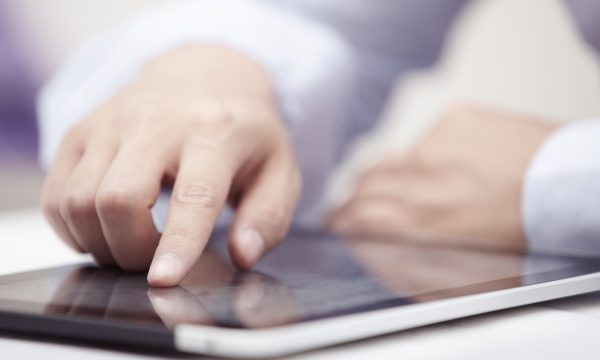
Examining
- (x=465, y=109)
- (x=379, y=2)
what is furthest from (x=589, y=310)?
(x=379, y=2)

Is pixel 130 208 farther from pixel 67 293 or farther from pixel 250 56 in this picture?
pixel 250 56

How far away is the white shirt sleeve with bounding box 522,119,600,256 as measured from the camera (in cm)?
34

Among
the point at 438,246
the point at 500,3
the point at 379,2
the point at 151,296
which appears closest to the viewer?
the point at 151,296

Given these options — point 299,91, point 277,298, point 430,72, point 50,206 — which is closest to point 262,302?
point 277,298

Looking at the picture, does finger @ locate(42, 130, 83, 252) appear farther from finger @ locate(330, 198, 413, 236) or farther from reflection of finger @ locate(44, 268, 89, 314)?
finger @ locate(330, 198, 413, 236)

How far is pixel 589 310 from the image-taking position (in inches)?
9.6

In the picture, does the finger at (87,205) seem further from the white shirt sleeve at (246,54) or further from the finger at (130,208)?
the white shirt sleeve at (246,54)

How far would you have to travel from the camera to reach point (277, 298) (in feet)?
0.68

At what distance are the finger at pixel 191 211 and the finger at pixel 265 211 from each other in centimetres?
2

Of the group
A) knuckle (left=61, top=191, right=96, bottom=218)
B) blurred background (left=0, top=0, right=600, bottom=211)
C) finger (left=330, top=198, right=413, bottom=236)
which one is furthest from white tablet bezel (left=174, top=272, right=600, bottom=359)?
blurred background (left=0, top=0, right=600, bottom=211)

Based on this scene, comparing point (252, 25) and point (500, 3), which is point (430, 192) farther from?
point (500, 3)

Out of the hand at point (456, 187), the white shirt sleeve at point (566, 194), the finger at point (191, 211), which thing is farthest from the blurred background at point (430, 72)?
the finger at point (191, 211)

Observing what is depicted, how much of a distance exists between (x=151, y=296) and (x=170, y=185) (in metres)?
0.08

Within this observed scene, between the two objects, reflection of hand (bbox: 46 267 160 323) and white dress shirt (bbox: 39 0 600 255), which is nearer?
reflection of hand (bbox: 46 267 160 323)
